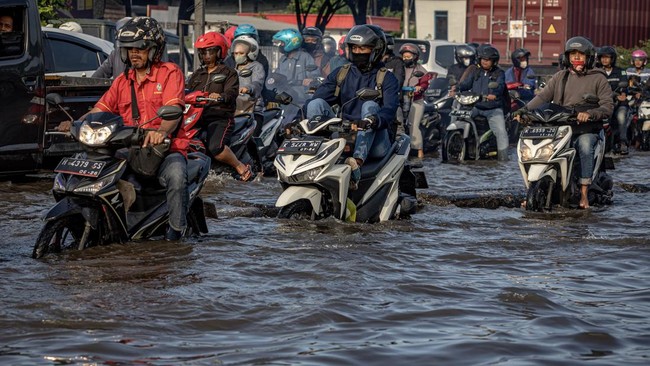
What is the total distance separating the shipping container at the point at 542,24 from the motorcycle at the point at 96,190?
23.9 meters

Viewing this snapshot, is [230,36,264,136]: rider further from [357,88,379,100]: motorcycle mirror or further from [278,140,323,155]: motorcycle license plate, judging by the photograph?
[357,88,379,100]: motorcycle mirror

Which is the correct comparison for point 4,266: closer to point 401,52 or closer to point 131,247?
point 131,247

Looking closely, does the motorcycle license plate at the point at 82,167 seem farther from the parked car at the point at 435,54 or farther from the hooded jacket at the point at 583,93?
the parked car at the point at 435,54

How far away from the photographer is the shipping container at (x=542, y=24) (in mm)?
32250

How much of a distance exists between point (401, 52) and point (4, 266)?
1194 cm

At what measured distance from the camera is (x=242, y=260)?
8.72 m

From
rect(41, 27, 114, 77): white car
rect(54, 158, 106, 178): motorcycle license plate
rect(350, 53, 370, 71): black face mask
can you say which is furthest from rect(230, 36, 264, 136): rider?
rect(54, 158, 106, 178): motorcycle license plate

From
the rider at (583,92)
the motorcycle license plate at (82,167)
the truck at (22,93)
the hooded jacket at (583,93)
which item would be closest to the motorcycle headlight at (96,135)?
the motorcycle license plate at (82,167)

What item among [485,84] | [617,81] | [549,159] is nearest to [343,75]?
[549,159]

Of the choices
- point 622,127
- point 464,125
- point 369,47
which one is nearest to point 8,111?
point 369,47

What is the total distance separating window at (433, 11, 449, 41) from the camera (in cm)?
5099

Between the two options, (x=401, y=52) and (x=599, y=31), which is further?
(x=599, y=31)

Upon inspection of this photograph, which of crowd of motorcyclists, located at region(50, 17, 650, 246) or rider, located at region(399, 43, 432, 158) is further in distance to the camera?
rider, located at region(399, 43, 432, 158)

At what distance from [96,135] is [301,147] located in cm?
226
